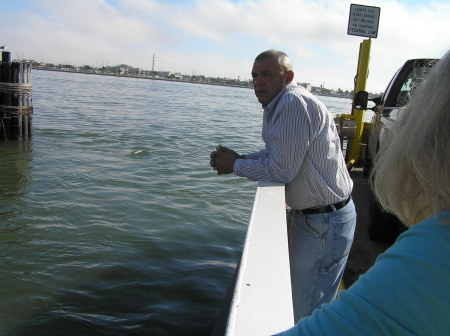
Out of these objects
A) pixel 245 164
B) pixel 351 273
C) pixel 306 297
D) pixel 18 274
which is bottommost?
pixel 18 274

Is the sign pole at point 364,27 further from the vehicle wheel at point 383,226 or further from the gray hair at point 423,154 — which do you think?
the gray hair at point 423,154

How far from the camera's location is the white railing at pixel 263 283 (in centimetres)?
131

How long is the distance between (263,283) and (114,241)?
209 inches

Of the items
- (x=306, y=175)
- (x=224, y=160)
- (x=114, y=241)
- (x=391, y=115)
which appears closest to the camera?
(x=306, y=175)

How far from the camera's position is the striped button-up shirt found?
2.63 meters

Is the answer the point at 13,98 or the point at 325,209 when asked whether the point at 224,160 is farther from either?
the point at 13,98

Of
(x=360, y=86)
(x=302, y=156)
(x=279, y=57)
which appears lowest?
(x=302, y=156)

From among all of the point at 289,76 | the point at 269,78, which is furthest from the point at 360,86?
the point at 269,78

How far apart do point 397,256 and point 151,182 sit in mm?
9344

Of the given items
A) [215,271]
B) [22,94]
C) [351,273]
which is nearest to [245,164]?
[351,273]

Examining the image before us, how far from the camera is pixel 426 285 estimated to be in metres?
0.85

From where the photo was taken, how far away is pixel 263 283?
1.54 meters

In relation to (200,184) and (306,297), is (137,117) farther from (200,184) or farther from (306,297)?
(306,297)

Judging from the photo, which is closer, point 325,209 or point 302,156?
point 302,156
